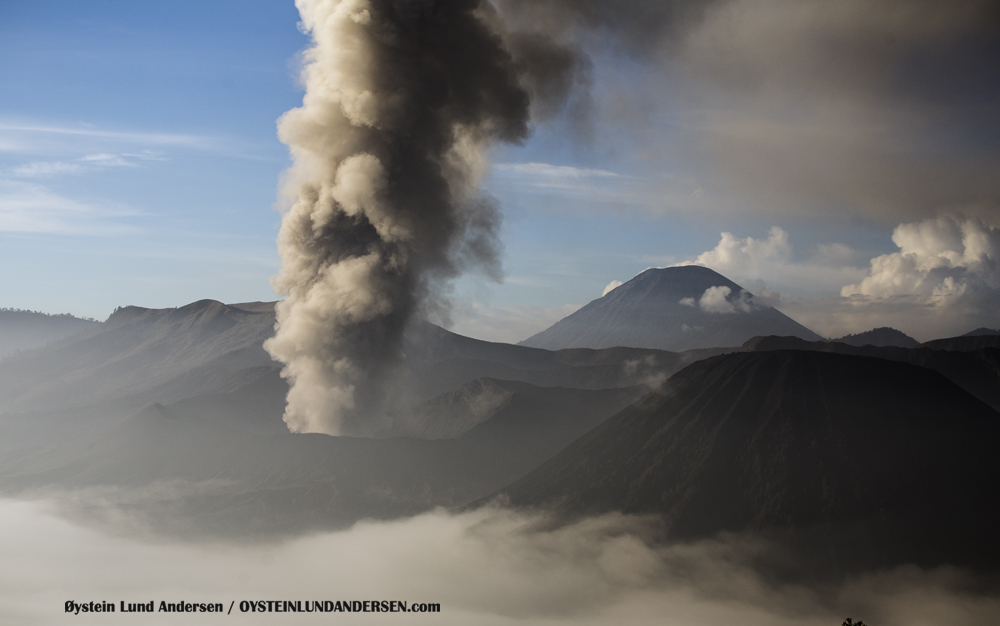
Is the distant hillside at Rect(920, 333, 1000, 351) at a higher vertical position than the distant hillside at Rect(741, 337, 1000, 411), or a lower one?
higher

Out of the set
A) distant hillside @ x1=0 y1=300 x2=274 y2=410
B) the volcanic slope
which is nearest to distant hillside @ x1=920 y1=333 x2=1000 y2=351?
the volcanic slope

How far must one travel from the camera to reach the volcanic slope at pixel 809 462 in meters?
57.7

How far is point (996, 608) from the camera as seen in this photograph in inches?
2039

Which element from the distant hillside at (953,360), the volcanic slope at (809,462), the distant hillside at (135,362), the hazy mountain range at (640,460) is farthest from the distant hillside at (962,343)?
the distant hillside at (135,362)

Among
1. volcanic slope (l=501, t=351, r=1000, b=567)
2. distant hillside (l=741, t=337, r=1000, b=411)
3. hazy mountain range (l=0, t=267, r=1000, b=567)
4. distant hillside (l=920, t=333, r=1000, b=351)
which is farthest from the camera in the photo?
distant hillside (l=920, t=333, r=1000, b=351)

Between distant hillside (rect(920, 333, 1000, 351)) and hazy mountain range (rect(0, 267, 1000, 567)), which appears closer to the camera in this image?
hazy mountain range (rect(0, 267, 1000, 567))

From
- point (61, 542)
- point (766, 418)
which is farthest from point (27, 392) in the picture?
point (766, 418)

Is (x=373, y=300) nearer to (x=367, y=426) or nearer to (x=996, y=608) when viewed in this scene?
(x=367, y=426)

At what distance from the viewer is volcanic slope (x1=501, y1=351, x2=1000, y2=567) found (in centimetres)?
5766

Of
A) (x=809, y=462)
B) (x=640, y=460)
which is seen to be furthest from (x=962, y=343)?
(x=640, y=460)

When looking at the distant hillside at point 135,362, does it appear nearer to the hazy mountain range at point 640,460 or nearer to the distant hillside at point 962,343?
the hazy mountain range at point 640,460

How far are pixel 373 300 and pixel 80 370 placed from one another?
143811 mm

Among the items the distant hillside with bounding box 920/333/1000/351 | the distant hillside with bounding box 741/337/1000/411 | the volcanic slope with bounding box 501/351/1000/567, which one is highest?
the distant hillside with bounding box 920/333/1000/351

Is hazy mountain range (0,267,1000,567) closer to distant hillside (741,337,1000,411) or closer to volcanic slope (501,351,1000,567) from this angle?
volcanic slope (501,351,1000,567)
